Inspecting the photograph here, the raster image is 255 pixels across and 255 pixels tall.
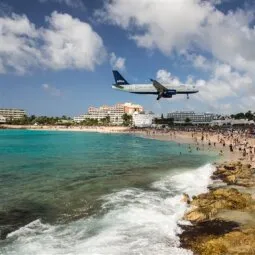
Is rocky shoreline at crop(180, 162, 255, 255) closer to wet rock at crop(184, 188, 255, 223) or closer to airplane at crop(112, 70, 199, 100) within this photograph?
wet rock at crop(184, 188, 255, 223)

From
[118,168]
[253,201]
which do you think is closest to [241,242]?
[253,201]

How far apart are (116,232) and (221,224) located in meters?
5.86

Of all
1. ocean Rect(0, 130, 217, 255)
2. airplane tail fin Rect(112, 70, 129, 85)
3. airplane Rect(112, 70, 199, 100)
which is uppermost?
airplane tail fin Rect(112, 70, 129, 85)

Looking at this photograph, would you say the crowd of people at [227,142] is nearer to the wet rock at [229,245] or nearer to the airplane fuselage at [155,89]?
the airplane fuselage at [155,89]

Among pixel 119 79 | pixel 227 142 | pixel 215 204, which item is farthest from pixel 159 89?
pixel 215 204

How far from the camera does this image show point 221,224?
2077 cm

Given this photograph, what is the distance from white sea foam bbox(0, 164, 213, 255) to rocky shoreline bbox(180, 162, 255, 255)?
751mm

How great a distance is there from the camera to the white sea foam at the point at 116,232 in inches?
692

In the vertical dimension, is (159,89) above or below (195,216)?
above

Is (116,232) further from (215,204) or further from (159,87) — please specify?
(159,87)

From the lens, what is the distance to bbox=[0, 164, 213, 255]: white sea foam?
57.7 feet

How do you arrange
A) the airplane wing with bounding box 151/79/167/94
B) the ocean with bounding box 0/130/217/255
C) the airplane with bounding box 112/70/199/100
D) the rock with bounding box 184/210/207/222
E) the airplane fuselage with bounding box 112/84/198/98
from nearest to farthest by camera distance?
the ocean with bounding box 0/130/217/255 → the rock with bounding box 184/210/207/222 → the airplane wing with bounding box 151/79/167/94 → the airplane with bounding box 112/70/199/100 → the airplane fuselage with bounding box 112/84/198/98

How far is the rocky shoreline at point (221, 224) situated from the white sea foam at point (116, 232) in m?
0.75

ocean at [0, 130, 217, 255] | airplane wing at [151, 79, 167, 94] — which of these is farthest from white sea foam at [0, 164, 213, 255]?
airplane wing at [151, 79, 167, 94]
